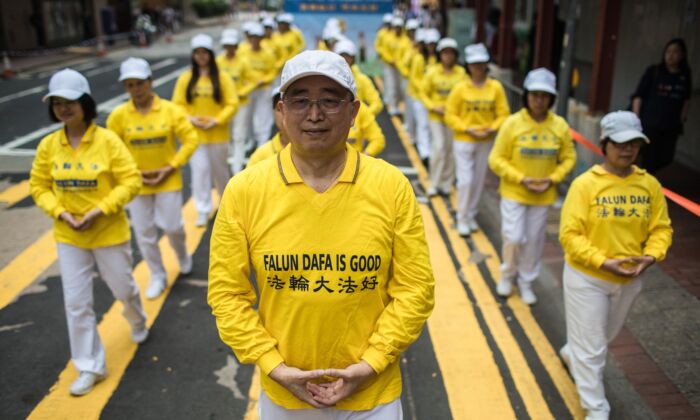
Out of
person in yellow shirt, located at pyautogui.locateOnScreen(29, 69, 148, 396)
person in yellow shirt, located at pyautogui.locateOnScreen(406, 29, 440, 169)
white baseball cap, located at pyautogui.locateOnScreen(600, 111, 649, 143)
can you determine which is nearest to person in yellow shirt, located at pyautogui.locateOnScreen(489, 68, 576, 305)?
white baseball cap, located at pyautogui.locateOnScreen(600, 111, 649, 143)

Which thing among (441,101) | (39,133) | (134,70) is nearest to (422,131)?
(441,101)

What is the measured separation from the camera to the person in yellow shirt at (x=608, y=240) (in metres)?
4.30

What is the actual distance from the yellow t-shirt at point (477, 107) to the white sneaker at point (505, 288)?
2023mm

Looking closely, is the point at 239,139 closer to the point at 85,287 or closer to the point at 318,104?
the point at 85,287

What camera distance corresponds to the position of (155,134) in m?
6.41

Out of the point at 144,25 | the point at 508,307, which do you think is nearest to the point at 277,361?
the point at 508,307

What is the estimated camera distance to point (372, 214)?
2650 mm

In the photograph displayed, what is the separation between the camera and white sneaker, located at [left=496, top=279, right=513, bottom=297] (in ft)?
21.6

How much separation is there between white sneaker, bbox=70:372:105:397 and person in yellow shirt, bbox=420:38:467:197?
5952 mm

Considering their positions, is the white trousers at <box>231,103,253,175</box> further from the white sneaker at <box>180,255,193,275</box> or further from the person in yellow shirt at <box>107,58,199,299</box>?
the person in yellow shirt at <box>107,58,199,299</box>

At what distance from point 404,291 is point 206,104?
604cm

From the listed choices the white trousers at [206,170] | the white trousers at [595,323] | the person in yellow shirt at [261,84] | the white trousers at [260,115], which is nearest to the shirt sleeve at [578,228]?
the white trousers at [595,323]

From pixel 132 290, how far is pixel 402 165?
7.10 metres

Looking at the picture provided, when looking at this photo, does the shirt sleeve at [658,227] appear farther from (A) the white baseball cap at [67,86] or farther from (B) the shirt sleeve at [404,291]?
(A) the white baseball cap at [67,86]
